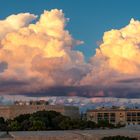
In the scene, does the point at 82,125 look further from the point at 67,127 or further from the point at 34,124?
the point at 34,124

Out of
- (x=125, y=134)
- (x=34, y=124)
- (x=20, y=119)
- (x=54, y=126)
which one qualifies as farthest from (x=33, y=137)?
(x=20, y=119)

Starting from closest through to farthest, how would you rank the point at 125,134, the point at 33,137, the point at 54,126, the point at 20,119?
1. the point at 33,137
2. the point at 125,134
3. the point at 54,126
4. the point at 20,119

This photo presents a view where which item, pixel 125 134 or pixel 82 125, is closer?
pixel 125 134

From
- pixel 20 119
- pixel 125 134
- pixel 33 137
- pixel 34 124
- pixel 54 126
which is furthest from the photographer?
pixel 20 119

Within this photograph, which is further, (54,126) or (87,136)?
(54,126)

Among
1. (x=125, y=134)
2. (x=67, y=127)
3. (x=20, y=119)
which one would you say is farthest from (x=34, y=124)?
(x=125, y=134)

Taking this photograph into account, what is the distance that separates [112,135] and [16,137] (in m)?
14.0

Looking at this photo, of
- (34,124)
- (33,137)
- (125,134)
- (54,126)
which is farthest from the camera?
(54,126)

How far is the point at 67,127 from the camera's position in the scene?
13075cm

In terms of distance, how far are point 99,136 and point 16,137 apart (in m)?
11.9

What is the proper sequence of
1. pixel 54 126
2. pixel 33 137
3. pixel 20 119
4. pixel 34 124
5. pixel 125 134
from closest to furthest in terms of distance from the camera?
pixel 33 137, pixel 125 134, pixel 34 124, pixel 54 126, pixel 20 119

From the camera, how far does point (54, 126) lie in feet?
474

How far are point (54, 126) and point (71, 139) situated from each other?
73171 millimetres

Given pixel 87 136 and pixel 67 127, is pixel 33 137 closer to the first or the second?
pixel 87 136
